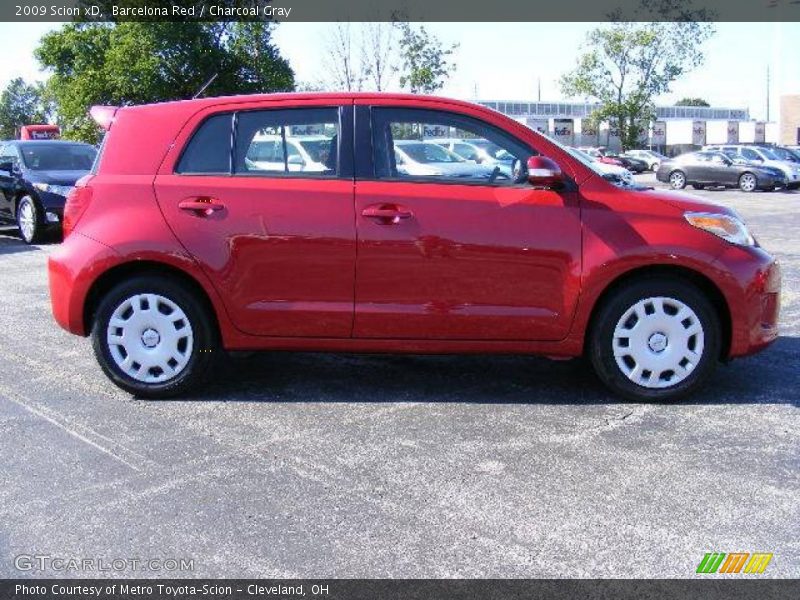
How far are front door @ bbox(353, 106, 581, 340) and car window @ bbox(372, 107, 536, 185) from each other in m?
0.01

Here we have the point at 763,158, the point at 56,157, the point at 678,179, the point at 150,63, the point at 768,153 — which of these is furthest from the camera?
the point at 768,153

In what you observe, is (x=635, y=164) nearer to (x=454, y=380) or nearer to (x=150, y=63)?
(x=150, y=63)

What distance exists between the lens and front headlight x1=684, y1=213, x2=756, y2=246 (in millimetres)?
4637

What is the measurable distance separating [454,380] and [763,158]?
26524mm

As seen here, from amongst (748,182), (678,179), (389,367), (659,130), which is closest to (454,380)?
(389,367)

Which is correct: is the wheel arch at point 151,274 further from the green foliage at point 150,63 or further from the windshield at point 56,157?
the green foliage at point 150,63

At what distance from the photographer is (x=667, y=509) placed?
3.36 m

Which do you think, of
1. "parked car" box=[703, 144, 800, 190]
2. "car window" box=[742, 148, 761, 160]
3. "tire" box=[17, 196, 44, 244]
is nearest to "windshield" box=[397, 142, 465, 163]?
"tire" box=[17, 196, 44, 244]

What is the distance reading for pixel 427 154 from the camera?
4.80m

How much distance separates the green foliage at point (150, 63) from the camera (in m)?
27.9

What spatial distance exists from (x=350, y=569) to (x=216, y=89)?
2895cm

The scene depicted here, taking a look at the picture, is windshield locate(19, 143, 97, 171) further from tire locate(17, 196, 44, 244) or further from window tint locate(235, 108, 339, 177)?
window tint locate(235, 108, 339, 177)

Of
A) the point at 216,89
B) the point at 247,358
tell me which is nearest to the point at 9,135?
the point at 216,89

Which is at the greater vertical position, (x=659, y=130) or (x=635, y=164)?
(x=659, y=130)
